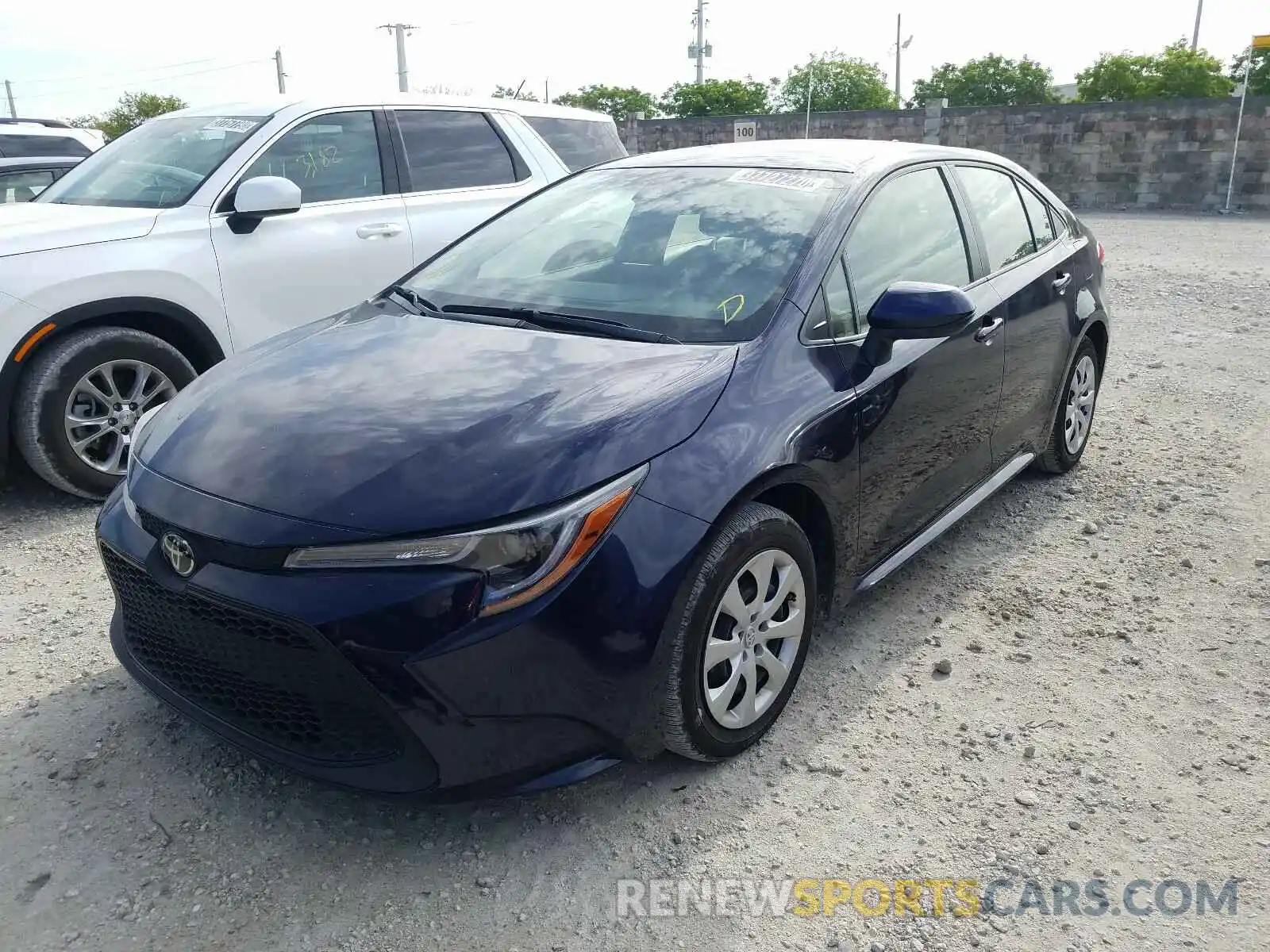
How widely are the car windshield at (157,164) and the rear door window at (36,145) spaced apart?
18.5 ft

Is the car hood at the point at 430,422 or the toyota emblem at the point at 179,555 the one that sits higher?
the car hood at the point at 430,422

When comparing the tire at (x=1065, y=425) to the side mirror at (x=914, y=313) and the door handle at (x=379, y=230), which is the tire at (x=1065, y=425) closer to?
the side mirror at (x=914, y=313)

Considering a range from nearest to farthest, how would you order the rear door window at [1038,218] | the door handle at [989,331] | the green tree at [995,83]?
the door handle at [989,331] < the rear door window at [1038,218] < the green tree at [995,83]

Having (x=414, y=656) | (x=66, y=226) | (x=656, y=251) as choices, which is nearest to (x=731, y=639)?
(x=414, y=656)

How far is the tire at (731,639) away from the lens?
2.42 metres

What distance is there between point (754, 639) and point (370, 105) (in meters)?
4.19

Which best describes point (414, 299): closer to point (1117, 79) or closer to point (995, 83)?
point (1117, 79)

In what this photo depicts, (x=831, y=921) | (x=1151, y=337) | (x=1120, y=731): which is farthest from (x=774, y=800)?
(x=1151, y=337)

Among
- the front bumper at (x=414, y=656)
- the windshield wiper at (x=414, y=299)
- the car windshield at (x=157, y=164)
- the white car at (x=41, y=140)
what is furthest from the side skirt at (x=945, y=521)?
the white car at (x=41, y=140)

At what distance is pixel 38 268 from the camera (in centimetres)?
427

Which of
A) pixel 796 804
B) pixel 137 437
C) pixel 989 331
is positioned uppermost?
pixel 989 331

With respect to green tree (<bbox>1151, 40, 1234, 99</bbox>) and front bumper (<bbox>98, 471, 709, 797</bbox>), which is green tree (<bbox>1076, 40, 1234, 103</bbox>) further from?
front bumper (<bbox>98, 471, 709, 797</bbox>)

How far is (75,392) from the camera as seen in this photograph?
4406mm

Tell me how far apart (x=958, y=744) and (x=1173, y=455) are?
3104mm
